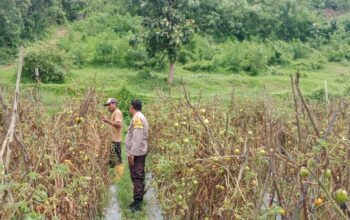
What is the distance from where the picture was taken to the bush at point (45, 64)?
51.4 ft

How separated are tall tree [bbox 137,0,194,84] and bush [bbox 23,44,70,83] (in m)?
2.88

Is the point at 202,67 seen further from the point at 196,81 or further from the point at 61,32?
the point at 61,32

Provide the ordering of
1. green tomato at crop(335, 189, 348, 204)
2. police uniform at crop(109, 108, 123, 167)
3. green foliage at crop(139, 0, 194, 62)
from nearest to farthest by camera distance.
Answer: green tomato at crop(335, 189, 348, 204)
police uniform at crop(109, 108, 123, 167)
green foliage at crop(139, 0, 194, 62)

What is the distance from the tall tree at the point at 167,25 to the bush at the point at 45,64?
288 cm

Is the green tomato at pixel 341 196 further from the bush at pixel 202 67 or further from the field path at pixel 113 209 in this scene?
the bush at pixel 202 67

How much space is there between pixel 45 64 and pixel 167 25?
12.9ft

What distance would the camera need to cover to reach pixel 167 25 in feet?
49.3

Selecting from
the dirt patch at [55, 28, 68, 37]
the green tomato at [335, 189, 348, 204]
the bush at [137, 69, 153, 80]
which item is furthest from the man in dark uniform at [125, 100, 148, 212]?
the dirt patch at [55, 28, 68, 37]

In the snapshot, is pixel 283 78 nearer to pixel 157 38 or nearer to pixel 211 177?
pixel 157 38

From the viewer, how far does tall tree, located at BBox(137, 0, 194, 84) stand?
49.7 feet

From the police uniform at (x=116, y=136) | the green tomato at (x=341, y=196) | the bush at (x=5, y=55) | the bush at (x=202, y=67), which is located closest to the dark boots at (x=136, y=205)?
the police uniform at (x=116, y=136)

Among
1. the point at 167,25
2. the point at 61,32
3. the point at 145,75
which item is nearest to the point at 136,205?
the point at 167,25

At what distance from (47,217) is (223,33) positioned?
21221 mm

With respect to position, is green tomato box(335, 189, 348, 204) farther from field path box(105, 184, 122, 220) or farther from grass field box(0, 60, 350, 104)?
grass field box(0, 60, 350, 104)
